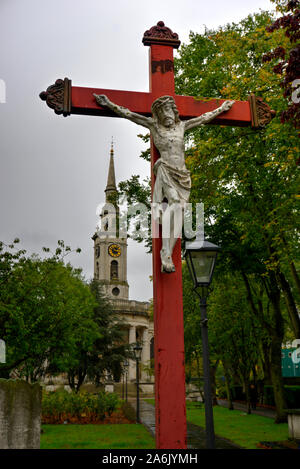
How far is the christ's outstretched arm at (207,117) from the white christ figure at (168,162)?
0.04ft

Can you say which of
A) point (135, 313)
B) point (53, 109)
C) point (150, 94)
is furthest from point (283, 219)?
point (135, 313)

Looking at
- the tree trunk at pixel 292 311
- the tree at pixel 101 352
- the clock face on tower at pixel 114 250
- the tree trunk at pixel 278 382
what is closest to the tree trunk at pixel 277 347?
the tree trunk at pixel 278 382

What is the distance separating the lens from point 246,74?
1156 centimetres

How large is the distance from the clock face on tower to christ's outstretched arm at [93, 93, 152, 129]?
Answer: 72.0 meters

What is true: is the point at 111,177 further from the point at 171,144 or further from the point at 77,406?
the point at 171,144

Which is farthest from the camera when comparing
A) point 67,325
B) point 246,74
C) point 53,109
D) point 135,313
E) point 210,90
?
point 135,313

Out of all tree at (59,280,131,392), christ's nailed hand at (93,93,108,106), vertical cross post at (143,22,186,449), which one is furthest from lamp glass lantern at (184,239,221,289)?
tree at (59,280,131,392)

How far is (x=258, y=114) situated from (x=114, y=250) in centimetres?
7182

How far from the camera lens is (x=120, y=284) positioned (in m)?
74.9

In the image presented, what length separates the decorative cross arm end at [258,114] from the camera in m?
5.34

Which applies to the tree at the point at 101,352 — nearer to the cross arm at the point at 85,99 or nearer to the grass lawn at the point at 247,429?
the grass lawn at the point at 247,429

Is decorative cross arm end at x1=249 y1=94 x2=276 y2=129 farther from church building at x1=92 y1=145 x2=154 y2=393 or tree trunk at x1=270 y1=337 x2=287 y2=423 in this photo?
church building at x1=92 y1=145 x2=154 y2=393
